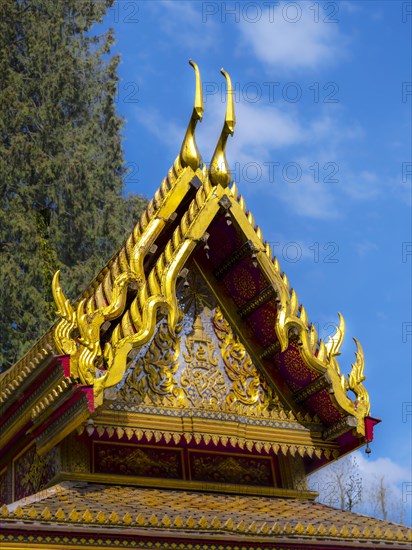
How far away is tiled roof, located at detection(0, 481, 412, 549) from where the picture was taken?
A: 733cm

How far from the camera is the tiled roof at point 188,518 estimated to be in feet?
24.0

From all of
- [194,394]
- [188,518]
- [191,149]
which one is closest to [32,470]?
[194,394]

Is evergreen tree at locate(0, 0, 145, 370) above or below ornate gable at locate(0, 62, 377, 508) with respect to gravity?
above

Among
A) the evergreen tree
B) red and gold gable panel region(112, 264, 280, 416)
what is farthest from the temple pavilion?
the evergreen tree

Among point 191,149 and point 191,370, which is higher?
point 191,149

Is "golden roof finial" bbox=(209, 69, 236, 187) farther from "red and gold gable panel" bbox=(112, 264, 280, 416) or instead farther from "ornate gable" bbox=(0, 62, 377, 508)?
"red and gold gable panel" bbox=(112, 264, 280, 416)

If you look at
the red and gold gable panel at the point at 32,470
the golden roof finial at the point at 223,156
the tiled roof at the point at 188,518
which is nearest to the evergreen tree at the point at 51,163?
the red and gold gable panel at the point at 32,470

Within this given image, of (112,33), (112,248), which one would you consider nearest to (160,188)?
(112,248)

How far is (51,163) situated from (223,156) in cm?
1228

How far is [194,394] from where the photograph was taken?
9.30 m

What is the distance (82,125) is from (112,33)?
2.67m

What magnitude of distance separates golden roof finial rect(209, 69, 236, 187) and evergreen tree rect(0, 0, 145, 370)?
35.4ft

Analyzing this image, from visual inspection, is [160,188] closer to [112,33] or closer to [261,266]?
[261,266]

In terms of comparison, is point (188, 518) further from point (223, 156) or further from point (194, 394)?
point (223, 156)
